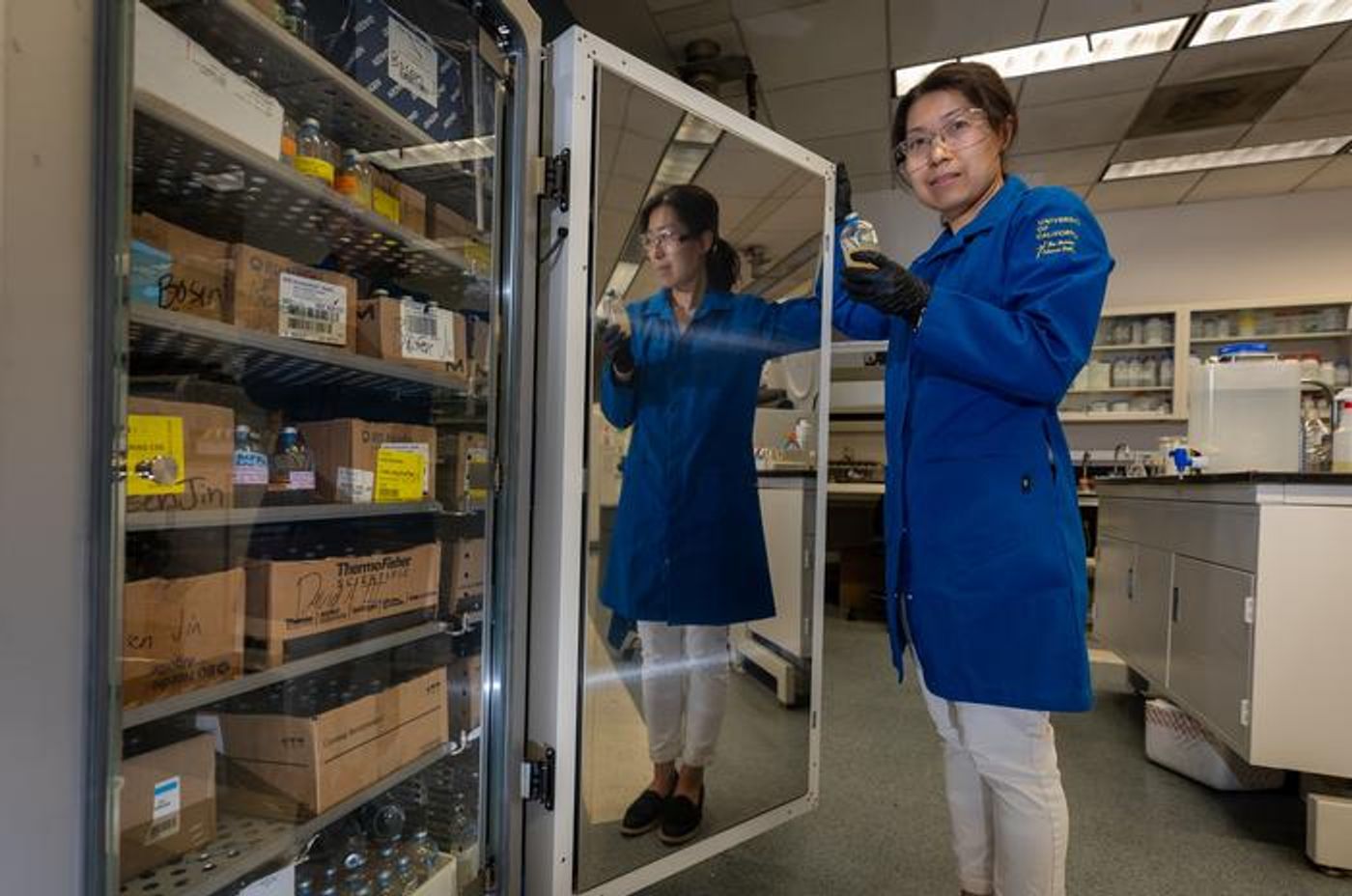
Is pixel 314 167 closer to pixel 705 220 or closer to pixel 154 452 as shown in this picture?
pixel 154 452

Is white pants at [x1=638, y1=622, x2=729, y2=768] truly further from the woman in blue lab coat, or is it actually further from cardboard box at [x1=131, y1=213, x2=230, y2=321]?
cardboard box at [x1=131, y1=213, x2=230, y2=321]

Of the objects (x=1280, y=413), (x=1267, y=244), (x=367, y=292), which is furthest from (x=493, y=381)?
(x=1267, y=244)

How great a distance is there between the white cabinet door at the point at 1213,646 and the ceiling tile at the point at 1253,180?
423 cm

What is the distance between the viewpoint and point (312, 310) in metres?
1.23

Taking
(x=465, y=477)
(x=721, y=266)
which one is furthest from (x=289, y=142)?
(x=721, y=266)

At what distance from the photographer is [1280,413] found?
2529mm

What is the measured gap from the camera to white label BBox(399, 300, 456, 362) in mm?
1387

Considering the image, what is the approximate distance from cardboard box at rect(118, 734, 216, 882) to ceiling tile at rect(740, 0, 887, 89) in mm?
3546

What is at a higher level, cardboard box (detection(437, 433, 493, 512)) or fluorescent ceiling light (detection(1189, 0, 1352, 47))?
fluorescent ceiling light (detection(1189, 0, 1352, 47))

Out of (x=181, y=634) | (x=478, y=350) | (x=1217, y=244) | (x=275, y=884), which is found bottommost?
(x=275, y=884)

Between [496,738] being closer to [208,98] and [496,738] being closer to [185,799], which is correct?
[185,799]

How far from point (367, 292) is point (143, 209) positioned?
439mm

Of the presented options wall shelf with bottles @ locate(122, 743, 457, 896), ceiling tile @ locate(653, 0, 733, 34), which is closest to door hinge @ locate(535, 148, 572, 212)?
wall shelf with bottles @ locate(122, 743, 457, 896)

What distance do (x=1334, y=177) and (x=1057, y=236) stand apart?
5854 millimetres
